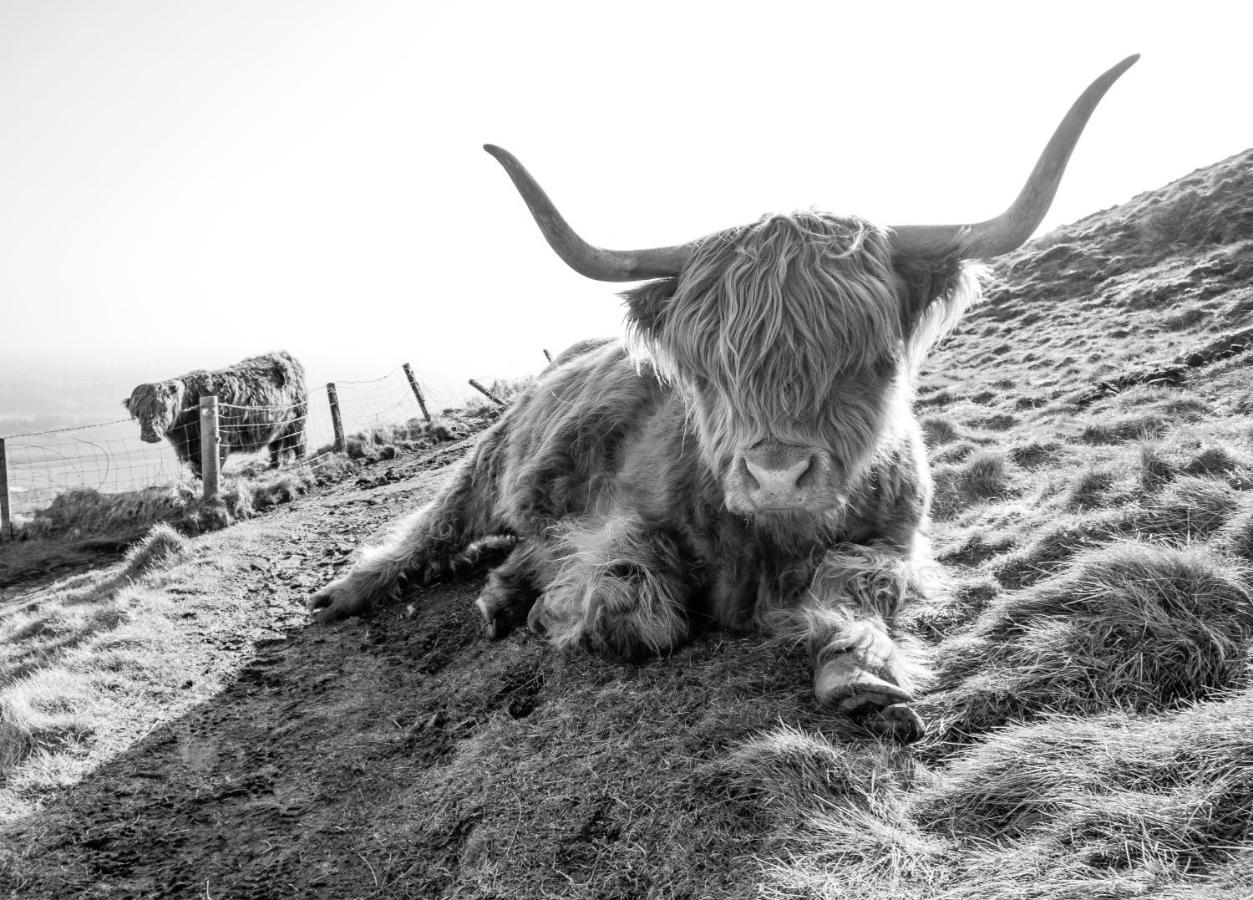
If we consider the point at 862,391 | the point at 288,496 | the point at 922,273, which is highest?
the point at 922,273

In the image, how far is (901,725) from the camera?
2.12 meters

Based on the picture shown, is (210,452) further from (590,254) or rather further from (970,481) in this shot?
(970,481)

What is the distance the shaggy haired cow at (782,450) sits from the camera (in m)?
2.56

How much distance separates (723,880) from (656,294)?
2.10 meters

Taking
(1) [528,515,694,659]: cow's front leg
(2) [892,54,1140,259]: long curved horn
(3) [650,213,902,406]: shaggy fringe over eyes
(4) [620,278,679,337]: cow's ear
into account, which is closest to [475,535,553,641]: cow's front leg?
(1) [528,515,694,659]: cow's front leg

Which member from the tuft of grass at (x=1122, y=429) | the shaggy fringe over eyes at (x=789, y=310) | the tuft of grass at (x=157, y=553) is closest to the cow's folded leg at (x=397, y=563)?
the shaggy fringe over eyes at (x=789, y=310)

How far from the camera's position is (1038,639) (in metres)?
2.34

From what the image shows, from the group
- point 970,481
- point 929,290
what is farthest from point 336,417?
point 929,290

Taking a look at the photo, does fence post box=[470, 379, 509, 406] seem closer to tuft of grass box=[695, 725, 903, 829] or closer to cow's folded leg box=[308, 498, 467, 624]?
cow's folded leg box=[308, 498, 467, 624]

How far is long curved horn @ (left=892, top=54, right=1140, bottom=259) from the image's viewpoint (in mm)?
2537

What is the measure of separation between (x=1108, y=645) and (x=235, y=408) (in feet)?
48.3

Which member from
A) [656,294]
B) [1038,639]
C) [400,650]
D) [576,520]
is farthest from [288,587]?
[1038,639]

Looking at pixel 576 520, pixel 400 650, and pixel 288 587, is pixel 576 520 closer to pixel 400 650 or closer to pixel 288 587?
pixel 400 650

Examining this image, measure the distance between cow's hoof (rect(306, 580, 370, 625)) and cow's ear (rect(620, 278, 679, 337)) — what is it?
243cm
